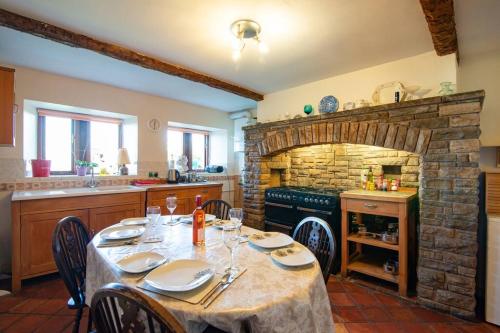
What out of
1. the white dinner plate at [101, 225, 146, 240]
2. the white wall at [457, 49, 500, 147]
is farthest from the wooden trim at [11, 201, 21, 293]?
the white wall at [457, 49, 500, 147]

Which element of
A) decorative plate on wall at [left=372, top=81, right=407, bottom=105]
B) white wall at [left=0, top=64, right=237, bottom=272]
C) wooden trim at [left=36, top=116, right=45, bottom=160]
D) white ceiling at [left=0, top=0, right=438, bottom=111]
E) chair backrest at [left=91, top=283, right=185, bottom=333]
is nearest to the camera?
chair backrest at [left=91, top=283, right=185, bottom=333]

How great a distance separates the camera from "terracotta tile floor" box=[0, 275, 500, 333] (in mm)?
1729

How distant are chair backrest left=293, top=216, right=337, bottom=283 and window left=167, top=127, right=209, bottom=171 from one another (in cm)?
304

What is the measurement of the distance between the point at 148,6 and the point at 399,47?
2.08 metres

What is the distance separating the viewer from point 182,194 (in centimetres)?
342

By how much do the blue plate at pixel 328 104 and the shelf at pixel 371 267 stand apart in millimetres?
1703

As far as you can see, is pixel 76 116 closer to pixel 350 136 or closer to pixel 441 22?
pixel 350 136

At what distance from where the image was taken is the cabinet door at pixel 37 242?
2184 millimetres

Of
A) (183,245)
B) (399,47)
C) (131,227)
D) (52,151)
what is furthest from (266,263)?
(52,151)

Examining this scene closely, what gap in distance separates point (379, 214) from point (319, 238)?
3.30 ft

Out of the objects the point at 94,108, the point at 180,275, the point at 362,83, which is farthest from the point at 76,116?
the point at 362,83

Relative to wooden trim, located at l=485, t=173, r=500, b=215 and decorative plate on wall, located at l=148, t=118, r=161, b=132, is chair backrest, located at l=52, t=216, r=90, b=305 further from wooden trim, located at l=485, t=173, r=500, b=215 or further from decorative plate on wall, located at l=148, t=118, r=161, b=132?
wooden trim, located at l=485, t=173, r=500, b=215

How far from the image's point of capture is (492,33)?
6.31 ft

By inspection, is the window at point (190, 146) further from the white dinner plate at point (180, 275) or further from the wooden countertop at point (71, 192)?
the white dinner plate at point (180, 275)
